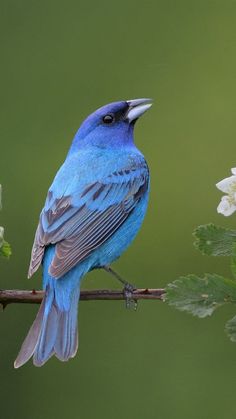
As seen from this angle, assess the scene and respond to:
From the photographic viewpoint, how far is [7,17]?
Answer: 408 inches

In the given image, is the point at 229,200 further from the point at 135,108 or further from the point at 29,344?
the point at 135,108

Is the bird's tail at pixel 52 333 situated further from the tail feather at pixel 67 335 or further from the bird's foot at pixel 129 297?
the bird's foot at pixel 129 297

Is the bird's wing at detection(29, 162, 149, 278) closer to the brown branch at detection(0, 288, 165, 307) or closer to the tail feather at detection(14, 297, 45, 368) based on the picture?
the tail feather at detection(14, 297, 45, 368)

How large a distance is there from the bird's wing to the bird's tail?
0.48ft

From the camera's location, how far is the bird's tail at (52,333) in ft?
13.8

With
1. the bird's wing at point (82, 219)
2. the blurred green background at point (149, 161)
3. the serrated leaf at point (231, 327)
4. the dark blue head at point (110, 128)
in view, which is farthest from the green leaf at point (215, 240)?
the blurred green background at point (149, 161)

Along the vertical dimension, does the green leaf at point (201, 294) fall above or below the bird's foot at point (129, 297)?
below

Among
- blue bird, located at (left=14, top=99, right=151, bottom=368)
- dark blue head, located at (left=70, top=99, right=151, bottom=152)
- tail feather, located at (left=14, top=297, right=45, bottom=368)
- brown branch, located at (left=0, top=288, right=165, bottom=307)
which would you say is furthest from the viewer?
dark blue head, located at (left=70, top=99, right=151, bottom=152)

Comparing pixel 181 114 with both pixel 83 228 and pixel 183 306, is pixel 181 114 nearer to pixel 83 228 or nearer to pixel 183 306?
pixel 83 228

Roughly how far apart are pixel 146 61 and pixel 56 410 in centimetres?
326

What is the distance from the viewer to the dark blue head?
596 cm

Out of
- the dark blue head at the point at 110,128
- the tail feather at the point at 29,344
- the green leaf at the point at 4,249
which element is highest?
the dark blue head at the point at 110,128

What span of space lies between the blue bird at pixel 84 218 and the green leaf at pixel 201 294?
0.74m

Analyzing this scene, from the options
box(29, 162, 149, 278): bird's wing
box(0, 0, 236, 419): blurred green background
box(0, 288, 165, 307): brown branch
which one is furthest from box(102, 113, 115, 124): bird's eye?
box(0, 288, 165, 307): brown branch
